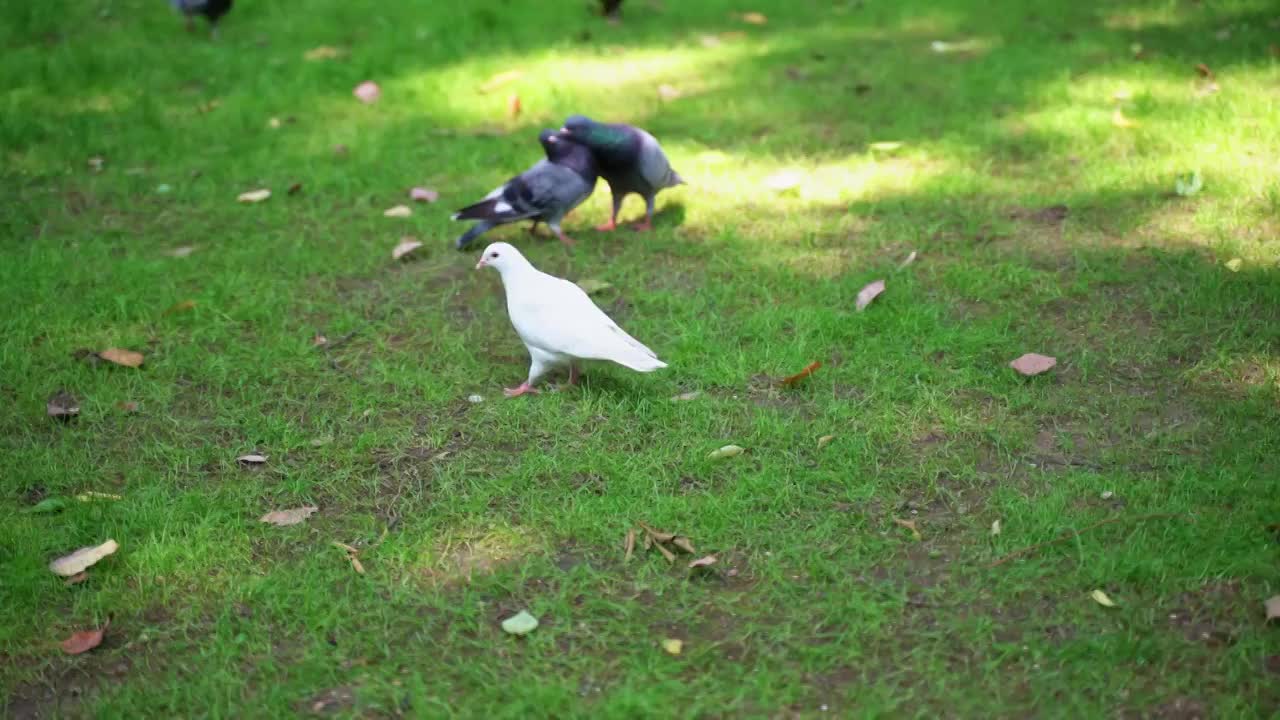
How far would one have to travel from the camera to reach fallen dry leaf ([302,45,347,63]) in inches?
257

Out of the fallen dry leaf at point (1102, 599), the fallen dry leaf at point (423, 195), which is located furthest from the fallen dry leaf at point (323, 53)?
the fallen dry leaf at point (1102, 599)

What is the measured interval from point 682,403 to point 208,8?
4.96 metres

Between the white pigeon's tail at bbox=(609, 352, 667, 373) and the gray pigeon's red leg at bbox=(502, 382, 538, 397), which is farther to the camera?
the gray pigeon's red leg at bbox=(502, 382, 538, 397)

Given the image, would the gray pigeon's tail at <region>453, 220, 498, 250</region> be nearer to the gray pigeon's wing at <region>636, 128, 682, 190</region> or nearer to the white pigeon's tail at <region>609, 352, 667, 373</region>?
the gray pigeon's wing at <region>636, 128, 682, 190</region>

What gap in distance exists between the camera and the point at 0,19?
7.04 metres

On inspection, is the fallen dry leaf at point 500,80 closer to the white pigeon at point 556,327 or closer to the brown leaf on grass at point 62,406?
the white pigeon at point 556,327

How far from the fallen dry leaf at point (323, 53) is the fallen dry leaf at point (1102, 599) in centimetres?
538

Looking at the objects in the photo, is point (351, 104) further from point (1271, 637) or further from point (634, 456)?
point (1271, 637)

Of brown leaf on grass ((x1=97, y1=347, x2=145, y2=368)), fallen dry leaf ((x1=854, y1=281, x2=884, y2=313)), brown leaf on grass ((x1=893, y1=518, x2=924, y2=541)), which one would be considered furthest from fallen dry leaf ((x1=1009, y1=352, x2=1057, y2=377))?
brown leaf on grass ((x1=97, y1=347, x2=145, y2=368))

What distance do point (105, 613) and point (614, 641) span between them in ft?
3.77

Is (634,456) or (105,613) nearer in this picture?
(105,613)

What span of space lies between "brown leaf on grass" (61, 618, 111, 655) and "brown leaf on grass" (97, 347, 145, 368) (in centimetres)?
136

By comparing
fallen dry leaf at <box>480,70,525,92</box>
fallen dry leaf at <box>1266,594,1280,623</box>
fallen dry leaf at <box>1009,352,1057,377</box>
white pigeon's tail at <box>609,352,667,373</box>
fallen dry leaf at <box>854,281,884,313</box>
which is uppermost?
fallen dry leaf at <box>480,70,525,92</box>

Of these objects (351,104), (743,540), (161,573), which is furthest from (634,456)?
(351,104)
